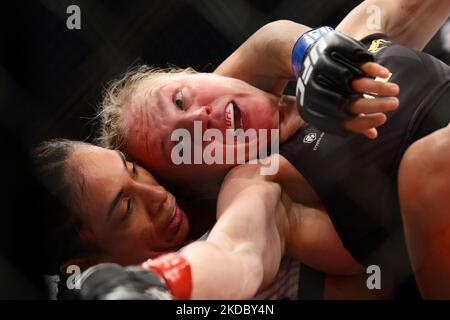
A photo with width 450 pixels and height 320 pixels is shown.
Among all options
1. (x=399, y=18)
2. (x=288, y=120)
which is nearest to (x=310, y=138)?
(x=288, y=120)

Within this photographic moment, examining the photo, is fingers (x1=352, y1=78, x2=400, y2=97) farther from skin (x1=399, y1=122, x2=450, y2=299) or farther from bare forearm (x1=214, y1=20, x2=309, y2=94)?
bare forearm (x1=214, y1=20, x2=309, y2=94)

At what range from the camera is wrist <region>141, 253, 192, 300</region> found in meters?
0.77

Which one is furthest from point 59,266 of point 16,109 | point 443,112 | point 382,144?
point 443,112

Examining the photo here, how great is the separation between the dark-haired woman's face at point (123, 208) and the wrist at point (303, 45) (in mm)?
370

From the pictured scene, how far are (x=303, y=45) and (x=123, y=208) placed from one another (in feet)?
1.55

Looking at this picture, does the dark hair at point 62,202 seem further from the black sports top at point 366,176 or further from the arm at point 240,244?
the black sports top at point 366,176

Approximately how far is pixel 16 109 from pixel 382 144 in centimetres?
94

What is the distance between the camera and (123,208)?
1.16 meters

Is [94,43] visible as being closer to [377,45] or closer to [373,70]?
[377,45]

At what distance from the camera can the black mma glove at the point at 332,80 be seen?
97cm

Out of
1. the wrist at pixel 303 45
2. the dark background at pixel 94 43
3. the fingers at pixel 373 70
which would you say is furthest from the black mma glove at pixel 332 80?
the dark background at pixel 94 43

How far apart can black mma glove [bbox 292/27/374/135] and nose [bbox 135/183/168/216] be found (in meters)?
0.35

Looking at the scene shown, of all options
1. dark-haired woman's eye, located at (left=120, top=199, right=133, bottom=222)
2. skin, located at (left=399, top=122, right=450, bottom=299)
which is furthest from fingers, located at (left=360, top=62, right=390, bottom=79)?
dark-haired woman's eye, located at (left=120, top=199, right=133, bottom=222)

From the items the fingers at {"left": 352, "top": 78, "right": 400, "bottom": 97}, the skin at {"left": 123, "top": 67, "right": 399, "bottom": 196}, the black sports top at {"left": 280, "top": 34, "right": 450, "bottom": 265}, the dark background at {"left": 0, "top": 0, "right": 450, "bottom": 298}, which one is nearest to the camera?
the fingers at {"left": 352, "top": 78, "right": 400, "bottom": 97}
